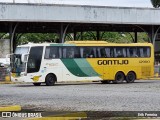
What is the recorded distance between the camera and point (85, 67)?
32.6 m

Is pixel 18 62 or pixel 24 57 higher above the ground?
pixel 24 57

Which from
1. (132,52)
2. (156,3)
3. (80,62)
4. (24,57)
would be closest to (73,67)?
(80,62)

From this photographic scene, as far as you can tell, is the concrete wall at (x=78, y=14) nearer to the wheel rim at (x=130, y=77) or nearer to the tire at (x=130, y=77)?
the tire at (x=130, y=77)

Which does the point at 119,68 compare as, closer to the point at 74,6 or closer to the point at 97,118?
the point at 74,6

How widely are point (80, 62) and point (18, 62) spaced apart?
164 inches

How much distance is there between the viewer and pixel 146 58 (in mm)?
34938

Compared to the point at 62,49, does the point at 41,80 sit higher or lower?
lower

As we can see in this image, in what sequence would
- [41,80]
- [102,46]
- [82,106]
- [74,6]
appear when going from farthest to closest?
1. [74,6]
2. [102,46]
3. [41,80]
4. [82,106]

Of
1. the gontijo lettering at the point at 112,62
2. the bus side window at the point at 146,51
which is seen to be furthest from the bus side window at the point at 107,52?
the bus side window at the point at 146,51

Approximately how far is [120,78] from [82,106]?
18.2 m

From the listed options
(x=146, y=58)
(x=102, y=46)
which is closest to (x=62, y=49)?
(x=102, y=46)

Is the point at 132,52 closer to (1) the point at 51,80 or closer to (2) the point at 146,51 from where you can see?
(2) the point at 146,51

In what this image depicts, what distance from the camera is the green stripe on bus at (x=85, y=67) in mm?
32375

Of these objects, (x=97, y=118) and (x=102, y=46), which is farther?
(x=102, y=46)
